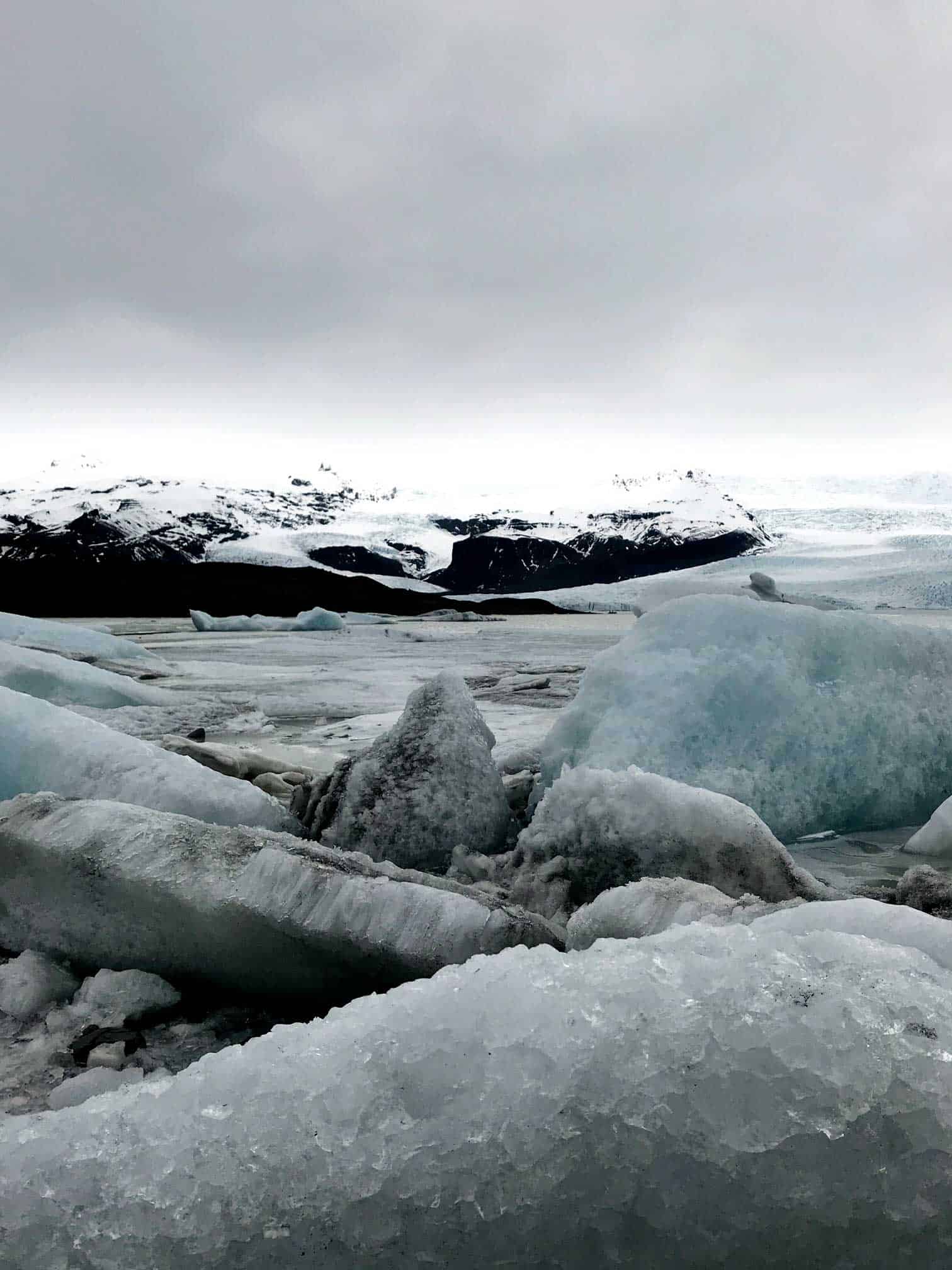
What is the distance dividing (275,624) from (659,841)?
66.8ft

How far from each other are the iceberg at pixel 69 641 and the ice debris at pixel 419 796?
Answer: 676cm

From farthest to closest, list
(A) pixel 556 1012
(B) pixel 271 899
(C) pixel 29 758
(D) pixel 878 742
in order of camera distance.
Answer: (D) pixel 878 742 < (C) pixel 29 758 < (B) pixel 271 899 < (A) pixel 556 1012

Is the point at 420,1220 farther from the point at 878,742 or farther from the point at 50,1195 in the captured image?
the point at 878,742

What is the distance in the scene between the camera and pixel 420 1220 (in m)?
0.61

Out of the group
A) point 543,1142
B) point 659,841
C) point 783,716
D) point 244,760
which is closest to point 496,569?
point 244,760

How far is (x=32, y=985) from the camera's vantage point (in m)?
1.35

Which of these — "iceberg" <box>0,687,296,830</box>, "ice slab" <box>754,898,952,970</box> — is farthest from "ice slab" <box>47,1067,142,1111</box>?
"iceberg" <box>0,687,296,830</box>

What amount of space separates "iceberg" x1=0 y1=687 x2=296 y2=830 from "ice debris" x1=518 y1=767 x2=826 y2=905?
74 cm

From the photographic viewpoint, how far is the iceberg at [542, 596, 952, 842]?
101 inches

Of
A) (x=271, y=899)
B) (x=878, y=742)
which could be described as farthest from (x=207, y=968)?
(x=878, y=742)

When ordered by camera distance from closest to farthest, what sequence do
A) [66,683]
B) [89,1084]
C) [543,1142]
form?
[543,1142]
[89,1084]
[66,683]

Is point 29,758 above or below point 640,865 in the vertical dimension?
above

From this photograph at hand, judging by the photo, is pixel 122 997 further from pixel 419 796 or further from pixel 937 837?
pixel 937 837

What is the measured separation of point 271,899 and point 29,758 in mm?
1257
